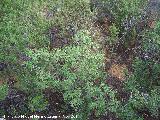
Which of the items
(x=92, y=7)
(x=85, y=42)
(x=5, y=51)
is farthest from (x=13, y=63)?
(x=92, y=7)

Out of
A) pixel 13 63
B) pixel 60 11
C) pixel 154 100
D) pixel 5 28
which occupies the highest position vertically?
pixel 60 11

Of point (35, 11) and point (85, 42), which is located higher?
point (35, 11)

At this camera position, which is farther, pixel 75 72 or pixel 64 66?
pixel 75 72

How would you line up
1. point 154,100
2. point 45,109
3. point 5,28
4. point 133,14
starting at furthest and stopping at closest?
point 133,14
point 45,109
point 5,28
point 154,100

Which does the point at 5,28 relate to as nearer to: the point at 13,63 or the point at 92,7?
the point at 13,63

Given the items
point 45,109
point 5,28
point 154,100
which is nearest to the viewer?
point 154,100

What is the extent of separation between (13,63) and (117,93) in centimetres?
274

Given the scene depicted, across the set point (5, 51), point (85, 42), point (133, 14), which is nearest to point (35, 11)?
point (5, 51)

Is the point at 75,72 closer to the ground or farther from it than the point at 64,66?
closer to the ground

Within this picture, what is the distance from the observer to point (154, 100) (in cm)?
907

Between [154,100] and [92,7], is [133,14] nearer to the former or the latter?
[92,7]

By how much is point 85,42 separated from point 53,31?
2.04 m

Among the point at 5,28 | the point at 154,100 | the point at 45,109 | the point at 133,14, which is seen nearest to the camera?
the point at 154,100

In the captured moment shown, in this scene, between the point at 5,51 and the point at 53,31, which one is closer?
the point at 5,51
